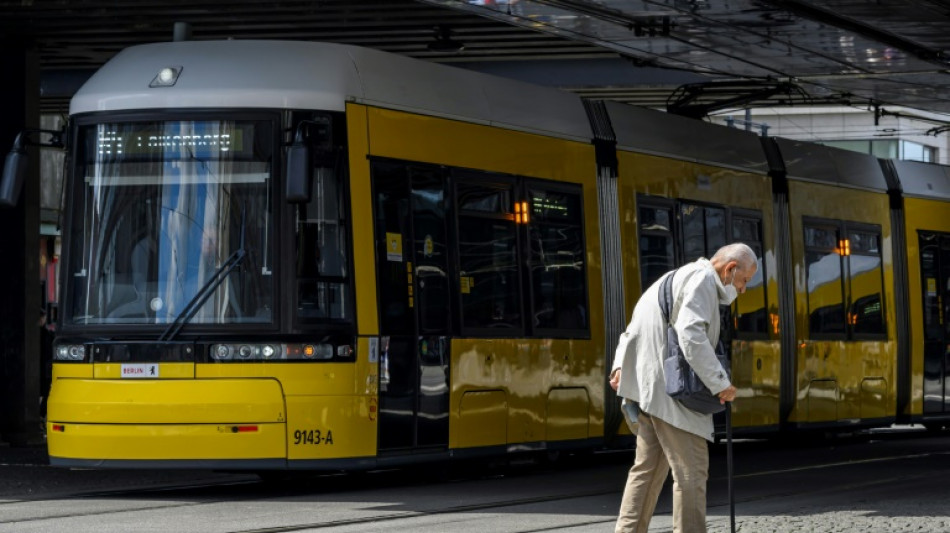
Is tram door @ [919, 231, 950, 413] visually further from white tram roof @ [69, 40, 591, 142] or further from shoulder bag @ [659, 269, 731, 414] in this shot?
shoulder bag @ [659, 269, 731, 414]

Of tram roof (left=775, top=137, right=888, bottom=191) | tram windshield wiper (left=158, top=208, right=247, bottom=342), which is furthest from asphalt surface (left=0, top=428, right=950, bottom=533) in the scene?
tram roof (left=775, top=137, right=888, bottom=191)

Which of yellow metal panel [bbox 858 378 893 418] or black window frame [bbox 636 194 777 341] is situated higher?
black window frame [bbox 636 194 777 341]

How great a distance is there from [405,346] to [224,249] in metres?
1.51

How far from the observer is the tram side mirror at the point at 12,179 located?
524 inches

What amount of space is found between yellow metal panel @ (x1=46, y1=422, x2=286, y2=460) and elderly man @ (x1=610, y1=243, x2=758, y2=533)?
163 inches

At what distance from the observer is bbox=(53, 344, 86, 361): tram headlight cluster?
13039 millimetres

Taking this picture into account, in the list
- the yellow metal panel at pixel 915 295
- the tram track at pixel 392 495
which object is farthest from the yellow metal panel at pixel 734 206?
the yellow metal panel at pixel 915 295

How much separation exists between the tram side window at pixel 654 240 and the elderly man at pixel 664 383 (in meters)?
7.68

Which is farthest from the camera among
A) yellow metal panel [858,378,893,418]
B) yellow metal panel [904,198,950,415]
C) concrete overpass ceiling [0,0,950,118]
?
yellow metal panel [904,198,950,415]

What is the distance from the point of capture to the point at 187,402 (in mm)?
12703

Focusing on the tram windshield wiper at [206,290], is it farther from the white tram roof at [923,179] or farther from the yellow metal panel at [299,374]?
the white tram roof at [923,179]

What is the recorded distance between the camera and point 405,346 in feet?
44.7

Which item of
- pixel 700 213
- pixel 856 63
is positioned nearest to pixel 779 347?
pixel 700 213

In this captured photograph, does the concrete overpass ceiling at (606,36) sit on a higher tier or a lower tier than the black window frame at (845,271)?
higher
